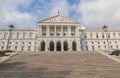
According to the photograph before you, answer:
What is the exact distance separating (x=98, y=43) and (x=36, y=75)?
73965 mm

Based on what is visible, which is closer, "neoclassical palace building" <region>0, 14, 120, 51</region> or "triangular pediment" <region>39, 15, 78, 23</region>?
"neoclassical palace building" <region>0, 14, 120, 51</region>

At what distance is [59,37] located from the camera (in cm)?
7012

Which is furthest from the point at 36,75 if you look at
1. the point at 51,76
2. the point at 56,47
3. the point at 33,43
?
the point at 33,43

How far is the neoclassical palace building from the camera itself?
6919cm

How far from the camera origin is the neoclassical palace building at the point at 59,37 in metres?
69.2

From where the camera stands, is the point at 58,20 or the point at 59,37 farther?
the point at 58,20

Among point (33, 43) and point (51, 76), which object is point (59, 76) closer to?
point (51, 76)

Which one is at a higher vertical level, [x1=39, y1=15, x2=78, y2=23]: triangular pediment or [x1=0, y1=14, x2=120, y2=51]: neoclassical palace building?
[x1=39, y1=15, x2=78, y2=23]: triangular pediment

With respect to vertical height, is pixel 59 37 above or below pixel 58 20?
below

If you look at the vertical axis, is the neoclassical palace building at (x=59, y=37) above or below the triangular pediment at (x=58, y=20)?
below

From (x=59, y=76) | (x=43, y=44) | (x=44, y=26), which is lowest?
(x=59, y=76)

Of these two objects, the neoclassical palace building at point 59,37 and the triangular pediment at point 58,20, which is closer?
the neoclassical palace building at point 59,37

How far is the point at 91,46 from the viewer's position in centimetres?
8356

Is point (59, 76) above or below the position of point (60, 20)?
below
